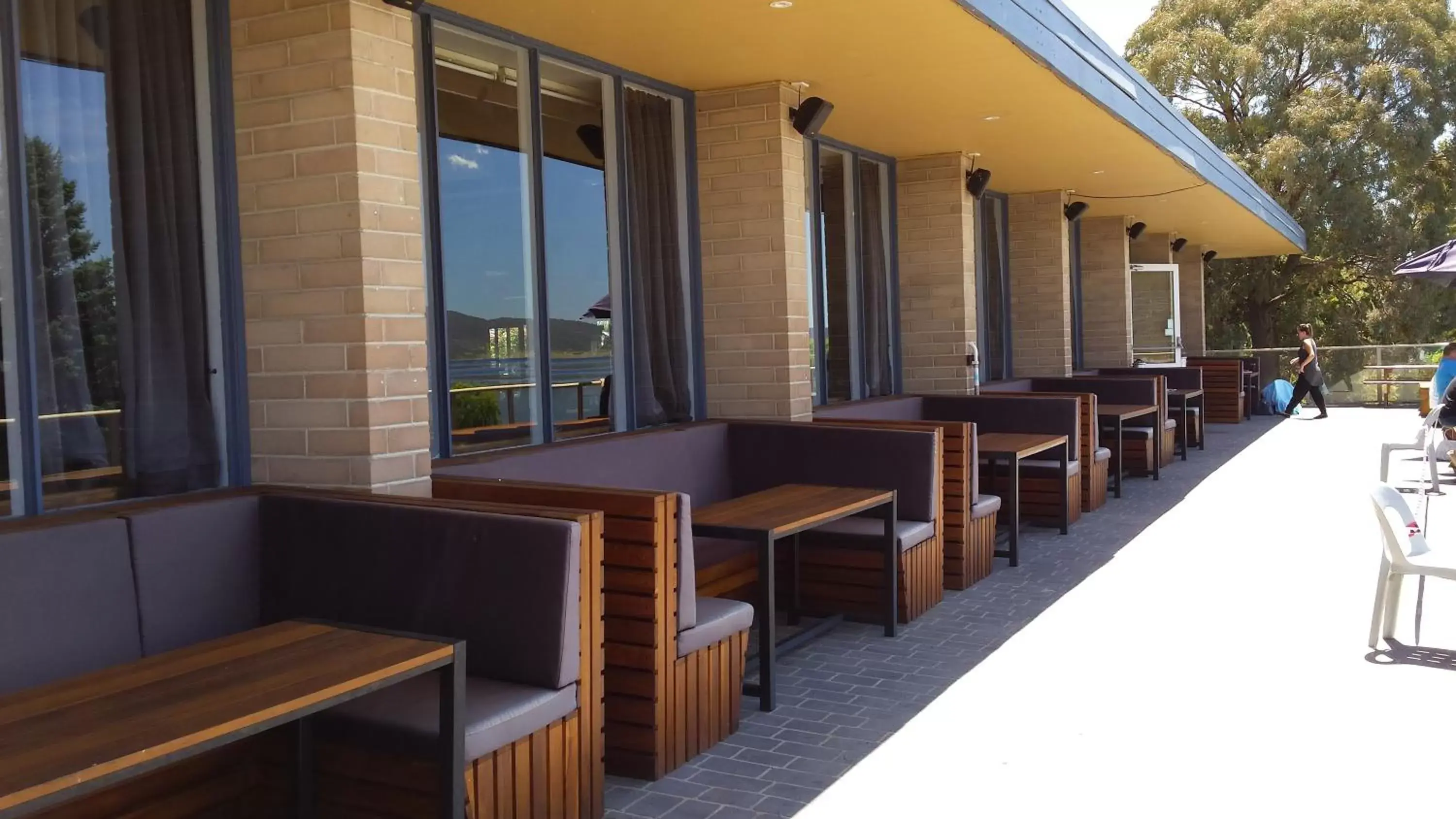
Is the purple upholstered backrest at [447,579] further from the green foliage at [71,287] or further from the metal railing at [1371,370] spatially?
the metal railing at [1371,370]

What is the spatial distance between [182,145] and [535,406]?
210cm

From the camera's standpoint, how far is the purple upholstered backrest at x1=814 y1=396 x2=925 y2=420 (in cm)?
754

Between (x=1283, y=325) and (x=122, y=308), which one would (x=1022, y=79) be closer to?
(x=122, y=308)

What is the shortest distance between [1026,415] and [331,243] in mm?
5337

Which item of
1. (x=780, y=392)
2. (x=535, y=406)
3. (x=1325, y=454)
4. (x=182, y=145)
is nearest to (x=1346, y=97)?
(x=1325, y=454)

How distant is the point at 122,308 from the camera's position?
12.1ft

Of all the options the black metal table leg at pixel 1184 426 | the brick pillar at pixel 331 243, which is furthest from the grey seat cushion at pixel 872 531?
the black metal table leg at pixel 1184 426

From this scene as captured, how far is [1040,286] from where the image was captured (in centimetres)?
1167

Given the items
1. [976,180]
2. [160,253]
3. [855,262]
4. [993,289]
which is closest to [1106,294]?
[993,289]

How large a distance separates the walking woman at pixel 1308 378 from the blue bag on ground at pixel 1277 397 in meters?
0.27

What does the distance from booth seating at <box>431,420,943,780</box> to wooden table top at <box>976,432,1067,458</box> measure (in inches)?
32.2

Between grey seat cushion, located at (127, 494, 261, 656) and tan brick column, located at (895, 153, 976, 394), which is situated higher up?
tan brick column, located at (895, 153, 976, 394)

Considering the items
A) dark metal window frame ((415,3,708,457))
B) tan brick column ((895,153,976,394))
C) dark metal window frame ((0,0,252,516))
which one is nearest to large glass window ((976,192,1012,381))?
tan brick column ((895,153,976,394))

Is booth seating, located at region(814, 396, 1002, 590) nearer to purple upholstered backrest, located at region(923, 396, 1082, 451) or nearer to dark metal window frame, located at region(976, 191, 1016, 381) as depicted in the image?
purple upholstered backrest, located at region(923, 396, 1082, 451)
